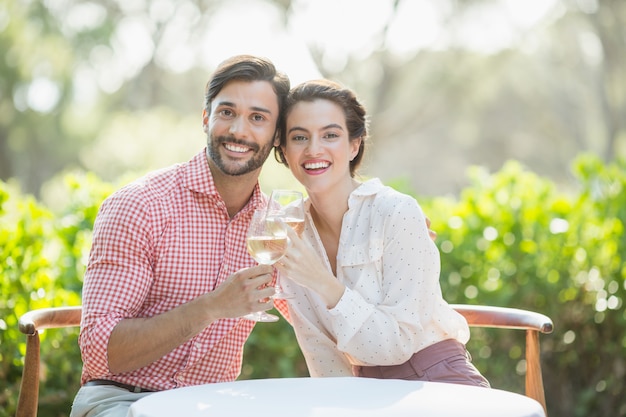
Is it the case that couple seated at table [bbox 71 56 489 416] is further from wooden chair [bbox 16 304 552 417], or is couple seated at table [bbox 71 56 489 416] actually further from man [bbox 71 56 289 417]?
wooden chair [bbox 16 304 552 417]

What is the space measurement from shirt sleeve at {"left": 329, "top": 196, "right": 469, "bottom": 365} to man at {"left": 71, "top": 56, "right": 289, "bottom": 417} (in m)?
0.34

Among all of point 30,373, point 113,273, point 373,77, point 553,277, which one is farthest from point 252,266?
point 373,77

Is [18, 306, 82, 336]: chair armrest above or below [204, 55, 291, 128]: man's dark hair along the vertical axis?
below

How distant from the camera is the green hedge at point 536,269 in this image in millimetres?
4156

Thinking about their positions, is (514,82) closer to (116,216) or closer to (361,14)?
(361,14)

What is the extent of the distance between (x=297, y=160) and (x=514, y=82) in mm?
21609

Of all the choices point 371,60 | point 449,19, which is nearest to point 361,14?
point 371,60

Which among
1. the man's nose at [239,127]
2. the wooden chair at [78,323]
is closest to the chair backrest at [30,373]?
the wooden chair at [78,323]

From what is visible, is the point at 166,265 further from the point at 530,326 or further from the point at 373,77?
the point at 373,77

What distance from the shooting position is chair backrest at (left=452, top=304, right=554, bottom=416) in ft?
8.89

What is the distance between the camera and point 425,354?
2.76 meters

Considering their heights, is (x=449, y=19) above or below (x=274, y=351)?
above

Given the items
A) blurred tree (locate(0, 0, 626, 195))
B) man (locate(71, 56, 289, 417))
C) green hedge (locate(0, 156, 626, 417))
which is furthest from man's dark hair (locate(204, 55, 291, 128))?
blurred tree (locate(0, 0, 626, 195))

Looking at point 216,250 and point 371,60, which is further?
point 371,60
